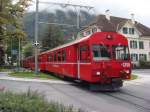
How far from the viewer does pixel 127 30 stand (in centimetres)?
7512

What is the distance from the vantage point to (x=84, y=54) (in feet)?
66.6

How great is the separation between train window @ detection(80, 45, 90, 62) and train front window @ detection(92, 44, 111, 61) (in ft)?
1.37

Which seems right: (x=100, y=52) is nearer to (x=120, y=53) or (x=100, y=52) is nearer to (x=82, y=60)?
(x=120, y=53)

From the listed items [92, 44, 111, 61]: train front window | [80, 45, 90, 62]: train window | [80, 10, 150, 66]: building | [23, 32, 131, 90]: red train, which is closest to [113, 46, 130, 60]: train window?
[23, 32, 131, 90]: red train

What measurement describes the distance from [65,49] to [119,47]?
5.93 metres

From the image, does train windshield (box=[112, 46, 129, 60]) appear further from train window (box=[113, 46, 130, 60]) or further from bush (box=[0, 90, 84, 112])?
bush (box=[0, 90, 84, 112])

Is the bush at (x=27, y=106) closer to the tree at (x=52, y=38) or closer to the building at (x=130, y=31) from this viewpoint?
the building at (x=130, y=31)

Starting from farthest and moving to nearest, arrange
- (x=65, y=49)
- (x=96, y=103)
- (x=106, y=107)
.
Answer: (x=65, y=49) < (x=96, y=103) < (x=106, y=107)

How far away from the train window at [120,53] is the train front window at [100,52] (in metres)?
0.43

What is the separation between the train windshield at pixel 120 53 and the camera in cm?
1982

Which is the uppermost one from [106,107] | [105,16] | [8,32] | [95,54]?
[105,16]

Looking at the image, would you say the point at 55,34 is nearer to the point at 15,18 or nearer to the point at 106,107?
the point at 15,18

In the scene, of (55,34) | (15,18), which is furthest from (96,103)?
(55,34)

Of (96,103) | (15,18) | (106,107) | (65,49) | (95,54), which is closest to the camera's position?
(106,107)
